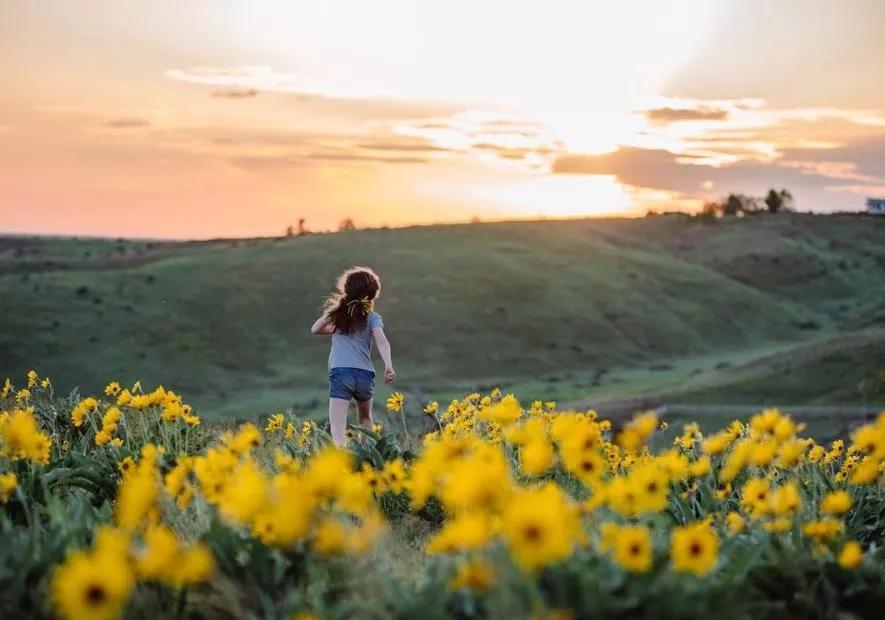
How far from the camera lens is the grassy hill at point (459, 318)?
1554 inches

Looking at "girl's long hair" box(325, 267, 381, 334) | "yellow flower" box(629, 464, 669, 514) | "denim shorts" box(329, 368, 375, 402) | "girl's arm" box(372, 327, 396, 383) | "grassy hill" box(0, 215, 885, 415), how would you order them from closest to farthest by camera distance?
1. "yellow flower" box(629, 464, 669, 514)
2. "girl's arm" box(372, 327, 396, 383)
3. "girl's long hair" box(325, 267, 381, 334)
4. "denim shorts" box(329, 368, 375, 402)
5. "grassy hill" box(0, 215, 885, 415)

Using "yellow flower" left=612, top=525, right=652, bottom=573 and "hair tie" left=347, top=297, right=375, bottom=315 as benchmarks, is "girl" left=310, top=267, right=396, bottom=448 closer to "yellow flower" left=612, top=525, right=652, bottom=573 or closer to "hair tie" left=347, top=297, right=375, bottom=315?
"hair tie" left=347, top=297, right=375, bottom=315

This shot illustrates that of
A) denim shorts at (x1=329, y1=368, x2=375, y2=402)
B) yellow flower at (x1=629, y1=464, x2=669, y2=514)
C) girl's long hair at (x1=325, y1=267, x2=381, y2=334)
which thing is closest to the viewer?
yellow flower at (x1=629, y1=464, x2=669, y2=514)

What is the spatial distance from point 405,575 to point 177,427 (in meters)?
3.71

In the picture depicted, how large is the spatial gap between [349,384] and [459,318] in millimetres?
42457

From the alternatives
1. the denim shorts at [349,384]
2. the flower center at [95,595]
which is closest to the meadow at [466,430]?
the flower center at [95,595]

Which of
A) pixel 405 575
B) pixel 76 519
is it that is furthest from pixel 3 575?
pixel 405 575

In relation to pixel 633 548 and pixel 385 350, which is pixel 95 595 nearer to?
pixel 633 548

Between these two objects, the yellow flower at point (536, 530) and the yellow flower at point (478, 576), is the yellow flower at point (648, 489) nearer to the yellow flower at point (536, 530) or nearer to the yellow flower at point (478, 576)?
the yellow flower at point (478, 576)

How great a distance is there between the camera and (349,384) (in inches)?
435

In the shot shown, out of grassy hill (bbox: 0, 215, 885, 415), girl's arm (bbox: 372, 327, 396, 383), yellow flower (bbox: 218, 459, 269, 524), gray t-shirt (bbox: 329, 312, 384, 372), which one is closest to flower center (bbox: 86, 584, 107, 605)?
yellow flower (bbox: 218, 459, 269, 524)

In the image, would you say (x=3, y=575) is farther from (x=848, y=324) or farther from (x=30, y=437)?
(x=848, y=324)

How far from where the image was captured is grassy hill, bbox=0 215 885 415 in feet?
129

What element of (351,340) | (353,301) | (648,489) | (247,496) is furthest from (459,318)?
(247,496)
